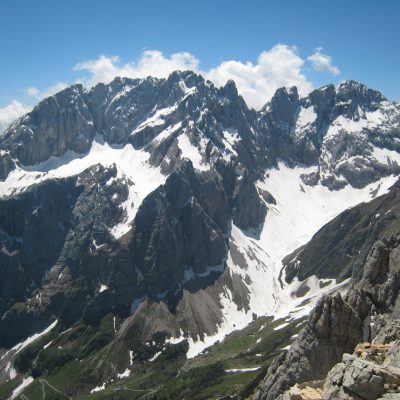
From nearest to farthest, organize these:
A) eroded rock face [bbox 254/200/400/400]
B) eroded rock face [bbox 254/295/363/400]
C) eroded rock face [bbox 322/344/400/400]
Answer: eroded rock face [bbox 322/344/400/400] → eroded rock face [bbox 254/200/400/400] → eroded rock face [bbox 254/295/363/400]

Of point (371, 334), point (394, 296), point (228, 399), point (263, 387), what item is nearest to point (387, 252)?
point (394, 296)

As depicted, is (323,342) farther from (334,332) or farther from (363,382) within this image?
(363,382)

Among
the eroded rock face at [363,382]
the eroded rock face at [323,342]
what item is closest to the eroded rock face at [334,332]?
the eroded rock face at [323,342]

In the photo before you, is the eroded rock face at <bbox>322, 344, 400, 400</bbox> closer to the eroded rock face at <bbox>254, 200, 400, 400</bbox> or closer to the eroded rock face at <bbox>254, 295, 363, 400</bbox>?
the eroded rock face at <bbox>254, 200, 400, 400</bbox>

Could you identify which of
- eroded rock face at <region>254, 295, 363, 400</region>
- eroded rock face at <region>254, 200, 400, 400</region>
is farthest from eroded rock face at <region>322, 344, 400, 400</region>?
eroded rock face at <region>254, 295, 363, 400</region>

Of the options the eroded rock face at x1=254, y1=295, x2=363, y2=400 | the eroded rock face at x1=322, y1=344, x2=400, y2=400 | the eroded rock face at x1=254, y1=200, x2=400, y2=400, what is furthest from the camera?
the eroded rock face at x1=254, y1=295, x2=363, y2=400

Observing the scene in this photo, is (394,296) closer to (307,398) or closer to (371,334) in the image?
(371,334)

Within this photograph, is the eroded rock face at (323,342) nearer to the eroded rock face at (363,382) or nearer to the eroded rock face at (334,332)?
the eroded rock face at (334,332)

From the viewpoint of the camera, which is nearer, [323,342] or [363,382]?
[363,382]

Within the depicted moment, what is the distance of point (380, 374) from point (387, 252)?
1937 inches

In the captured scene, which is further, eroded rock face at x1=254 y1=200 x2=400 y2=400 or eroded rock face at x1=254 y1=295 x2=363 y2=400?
eroded rock face at x1=254 y1=295 x2=363 y2=400

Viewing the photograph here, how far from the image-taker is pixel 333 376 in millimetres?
34875

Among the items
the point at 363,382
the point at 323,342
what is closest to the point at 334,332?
the point at 323,342

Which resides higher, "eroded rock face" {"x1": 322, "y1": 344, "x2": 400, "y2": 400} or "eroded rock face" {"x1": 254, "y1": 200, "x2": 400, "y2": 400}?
"eroded rock face" {"x1": 322, "y1": 344, "x2": 400, "y2": 400}
